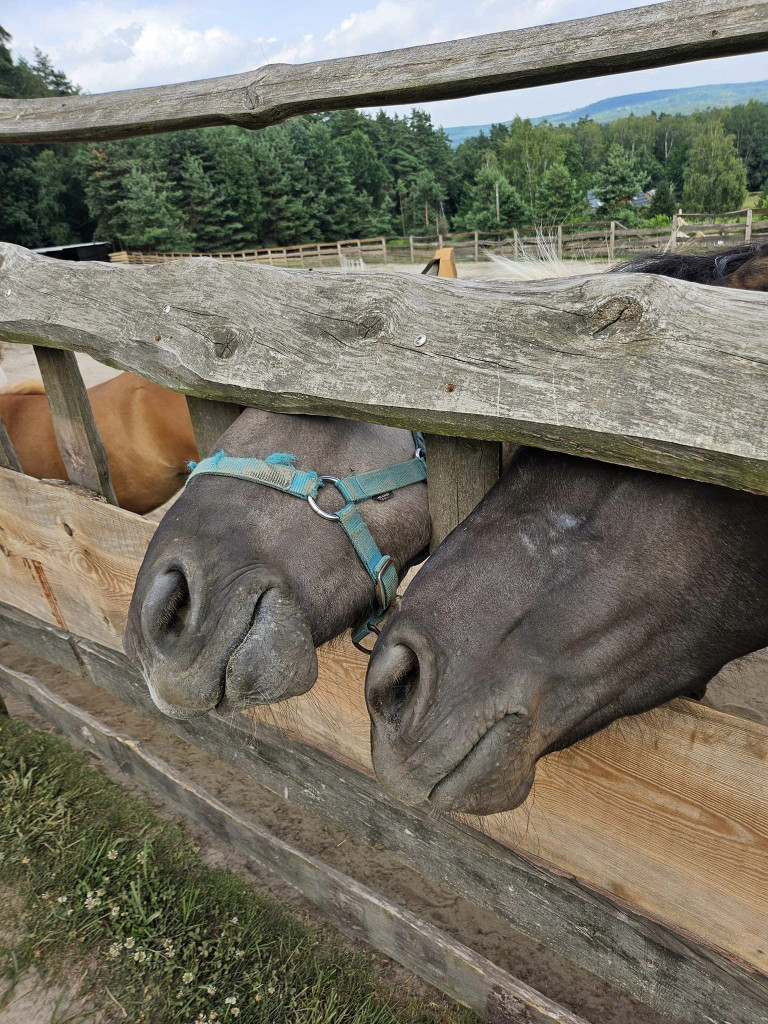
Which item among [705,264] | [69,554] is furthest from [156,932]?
[705,264]

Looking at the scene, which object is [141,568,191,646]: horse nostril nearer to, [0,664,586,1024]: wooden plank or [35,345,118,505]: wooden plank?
[35,345,118,505]: wooden plank

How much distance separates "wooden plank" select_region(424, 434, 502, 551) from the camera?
1326 mm

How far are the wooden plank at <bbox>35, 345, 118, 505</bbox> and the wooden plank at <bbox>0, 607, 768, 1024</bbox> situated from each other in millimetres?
902

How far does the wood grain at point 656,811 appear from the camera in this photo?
46.4 inches

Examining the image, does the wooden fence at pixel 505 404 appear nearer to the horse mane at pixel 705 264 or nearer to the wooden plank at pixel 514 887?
the wooden plank at pixel 514 887

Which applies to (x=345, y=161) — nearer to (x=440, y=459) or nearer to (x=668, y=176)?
(x=668, y=176)

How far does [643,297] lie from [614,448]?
21 centimetres

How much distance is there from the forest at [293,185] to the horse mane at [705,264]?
40194mm

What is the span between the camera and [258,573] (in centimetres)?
121

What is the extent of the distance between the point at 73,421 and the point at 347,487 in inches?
45.4

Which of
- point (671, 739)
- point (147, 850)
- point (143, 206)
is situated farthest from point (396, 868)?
point (143, 206)

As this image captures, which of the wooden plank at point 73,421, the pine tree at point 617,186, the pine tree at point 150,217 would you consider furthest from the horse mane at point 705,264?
the pine tree at point 617,186

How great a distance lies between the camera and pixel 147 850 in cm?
265

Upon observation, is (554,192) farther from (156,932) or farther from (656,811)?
(656,811)
